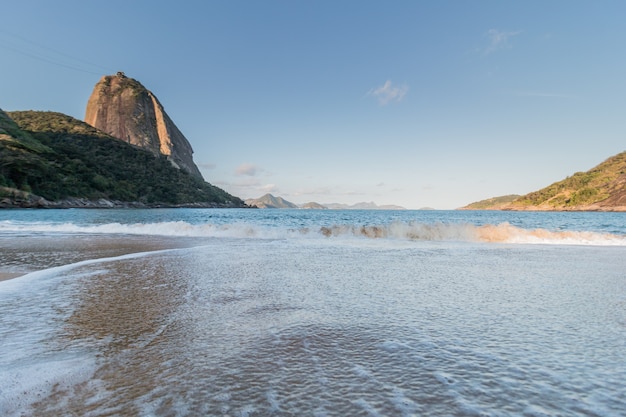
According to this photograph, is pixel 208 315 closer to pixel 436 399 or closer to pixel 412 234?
pixel 436 399

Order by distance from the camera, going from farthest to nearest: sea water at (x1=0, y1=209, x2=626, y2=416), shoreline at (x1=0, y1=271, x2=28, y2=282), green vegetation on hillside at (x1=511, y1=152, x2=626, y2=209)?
1. green vegetation on hillside at (x1=511, y1=152, x2=626, y2=209)
2. shoreline at (x1=0, y1=271, x2=28, y2=282)
3. sea water at (x1=0, y1=209, x2=626, y2=416)

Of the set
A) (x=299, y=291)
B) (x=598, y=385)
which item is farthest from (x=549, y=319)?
(x=299, y=291)

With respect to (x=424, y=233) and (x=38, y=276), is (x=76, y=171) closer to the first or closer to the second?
(x=424, y=233)

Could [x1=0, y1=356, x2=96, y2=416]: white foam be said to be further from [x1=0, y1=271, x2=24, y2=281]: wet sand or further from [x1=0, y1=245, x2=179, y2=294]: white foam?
[x1=0, y1=271, x2=24, y2=281]: wet sand

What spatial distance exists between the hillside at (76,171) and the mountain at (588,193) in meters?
154

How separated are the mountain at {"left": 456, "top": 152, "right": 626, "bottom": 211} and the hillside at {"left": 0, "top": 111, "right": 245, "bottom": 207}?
154 m

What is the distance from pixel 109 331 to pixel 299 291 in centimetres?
298

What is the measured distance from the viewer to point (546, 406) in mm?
2295

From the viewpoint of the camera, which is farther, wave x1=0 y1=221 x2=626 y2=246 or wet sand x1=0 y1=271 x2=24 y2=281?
wave x1=0 y1=221 x2=626 y2=246

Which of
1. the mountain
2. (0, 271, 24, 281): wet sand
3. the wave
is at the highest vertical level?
the mountain

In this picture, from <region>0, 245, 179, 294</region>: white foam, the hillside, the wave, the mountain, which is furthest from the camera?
the mountain

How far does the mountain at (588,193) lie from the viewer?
123 meters

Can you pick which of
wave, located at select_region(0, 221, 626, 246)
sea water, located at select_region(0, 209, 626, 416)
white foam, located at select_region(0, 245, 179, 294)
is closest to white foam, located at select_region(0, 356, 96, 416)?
sea water, located at select_region(0, 209, 626, 416)

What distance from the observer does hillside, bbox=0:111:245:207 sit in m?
77.6
